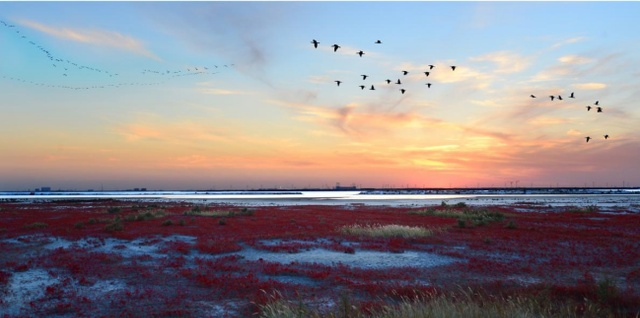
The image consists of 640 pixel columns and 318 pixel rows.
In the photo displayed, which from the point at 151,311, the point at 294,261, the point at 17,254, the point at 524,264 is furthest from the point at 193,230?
the point at 524,264

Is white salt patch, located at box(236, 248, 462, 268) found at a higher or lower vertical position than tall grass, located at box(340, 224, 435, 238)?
lower

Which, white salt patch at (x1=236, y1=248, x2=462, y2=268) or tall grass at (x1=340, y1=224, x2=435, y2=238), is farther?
tall grass at (x1=340, y1=224, x2=435, y2=238)

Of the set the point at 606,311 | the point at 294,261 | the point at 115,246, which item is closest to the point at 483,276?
the point at 606,311

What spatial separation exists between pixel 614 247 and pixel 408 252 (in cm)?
1237

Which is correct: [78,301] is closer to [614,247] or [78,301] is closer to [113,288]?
[113,288]

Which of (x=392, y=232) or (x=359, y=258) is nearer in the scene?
(x=359, y=258)

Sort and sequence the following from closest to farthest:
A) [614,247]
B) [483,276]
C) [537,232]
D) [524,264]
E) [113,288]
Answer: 1. [113,288]
2. [483,276]
3. [524,264]
4. [614,247]
5. [537,232]

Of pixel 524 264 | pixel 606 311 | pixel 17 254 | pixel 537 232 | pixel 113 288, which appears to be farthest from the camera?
pixel 537 232

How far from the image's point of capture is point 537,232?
30469 millimetres

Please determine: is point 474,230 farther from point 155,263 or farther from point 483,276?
point 155,263

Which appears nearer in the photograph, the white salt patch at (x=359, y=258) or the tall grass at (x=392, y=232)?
the white salt patch at (x=359, y=258)

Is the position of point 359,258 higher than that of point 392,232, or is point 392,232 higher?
point 392,232

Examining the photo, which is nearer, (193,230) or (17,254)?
(17,254)

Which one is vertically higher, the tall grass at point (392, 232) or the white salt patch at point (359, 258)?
the tall grass at point (392, 232)
